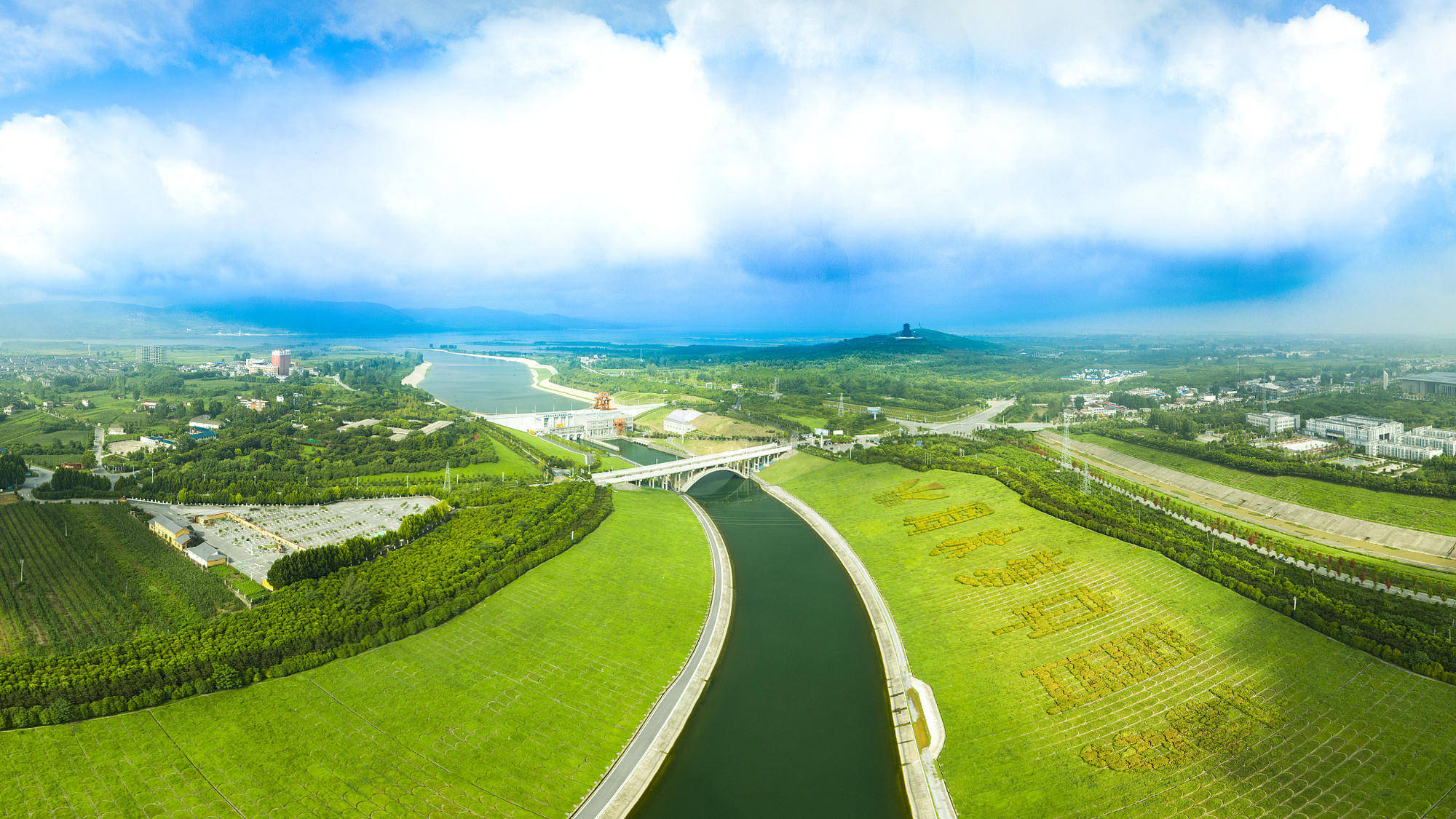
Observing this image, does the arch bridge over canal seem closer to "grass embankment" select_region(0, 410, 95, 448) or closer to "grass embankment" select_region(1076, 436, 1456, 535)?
"grass embankment" select_region(1076, 436, 1456, 535)

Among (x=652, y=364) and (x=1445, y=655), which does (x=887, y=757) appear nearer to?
(x=1445, y=655)

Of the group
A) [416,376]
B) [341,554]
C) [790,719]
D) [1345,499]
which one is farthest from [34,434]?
[1345,499]

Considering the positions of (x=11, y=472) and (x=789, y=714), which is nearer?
(x=789, y=714)

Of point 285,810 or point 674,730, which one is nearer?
point 285,810

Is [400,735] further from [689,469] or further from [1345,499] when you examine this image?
[1345,499]

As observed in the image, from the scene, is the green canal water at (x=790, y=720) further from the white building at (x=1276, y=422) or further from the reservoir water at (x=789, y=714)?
the white building at (x=1276, y=422)

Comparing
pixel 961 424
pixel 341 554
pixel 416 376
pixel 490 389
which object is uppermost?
pixel 961 424

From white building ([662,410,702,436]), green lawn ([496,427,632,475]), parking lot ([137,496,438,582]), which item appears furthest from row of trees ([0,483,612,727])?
white building ([662,410,702,436])

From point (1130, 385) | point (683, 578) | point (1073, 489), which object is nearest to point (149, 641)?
point (683, 578)
